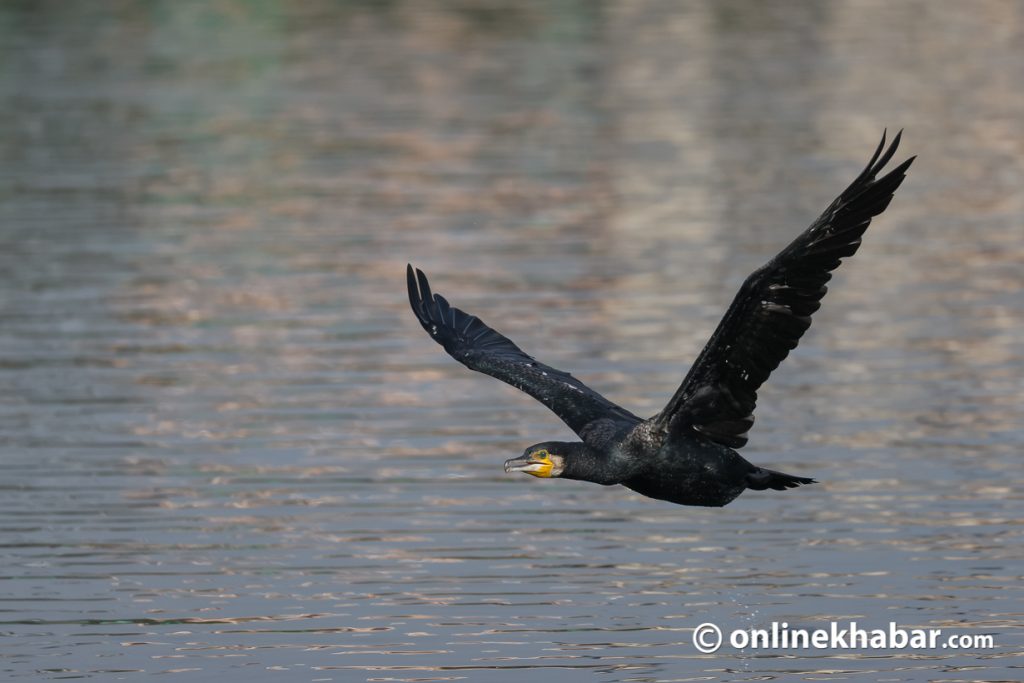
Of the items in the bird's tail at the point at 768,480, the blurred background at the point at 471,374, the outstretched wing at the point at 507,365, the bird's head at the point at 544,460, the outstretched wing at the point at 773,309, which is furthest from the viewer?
the outstretched wing at the point at 507,365

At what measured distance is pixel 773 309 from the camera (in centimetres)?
1184

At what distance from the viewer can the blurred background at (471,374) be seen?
43.2ft

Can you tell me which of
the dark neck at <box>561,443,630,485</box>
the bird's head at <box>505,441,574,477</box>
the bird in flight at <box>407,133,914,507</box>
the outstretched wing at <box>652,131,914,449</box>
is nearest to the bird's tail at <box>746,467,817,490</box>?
the bird in flight at <box>407,133,914,507</box>

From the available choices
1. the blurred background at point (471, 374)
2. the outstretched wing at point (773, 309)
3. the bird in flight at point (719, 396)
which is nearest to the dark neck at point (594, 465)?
the bird in flight at point (719, 396)

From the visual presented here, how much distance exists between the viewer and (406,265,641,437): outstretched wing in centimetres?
1340

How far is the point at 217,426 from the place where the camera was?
1830 centimetres

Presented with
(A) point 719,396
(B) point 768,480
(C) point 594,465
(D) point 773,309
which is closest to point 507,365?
(C) point 594,465

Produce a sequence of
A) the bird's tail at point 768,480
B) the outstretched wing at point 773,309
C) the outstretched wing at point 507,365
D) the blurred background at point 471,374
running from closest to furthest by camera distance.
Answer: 1. the outstretched wing at point 773,309
2. the bird's tail at point 768,480
3. the blurred background at point 471,374
4. the outstretched wing at point 507,365

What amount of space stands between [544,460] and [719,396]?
104 cm

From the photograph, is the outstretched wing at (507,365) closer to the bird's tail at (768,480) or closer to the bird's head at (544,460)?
the bird's head at (544,460)

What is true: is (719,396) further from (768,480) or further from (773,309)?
(773,309)

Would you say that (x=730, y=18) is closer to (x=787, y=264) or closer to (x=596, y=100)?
(x=596, y=100)

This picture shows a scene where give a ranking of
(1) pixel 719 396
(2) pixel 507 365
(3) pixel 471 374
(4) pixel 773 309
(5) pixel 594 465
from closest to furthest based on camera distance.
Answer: (4) pixel 773 309, (1) pixel 719 396, (5) pixel 594 465, (2) pixel 507 365, (3) pixel 471 374

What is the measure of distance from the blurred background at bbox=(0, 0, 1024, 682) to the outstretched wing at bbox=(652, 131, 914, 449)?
139cm
